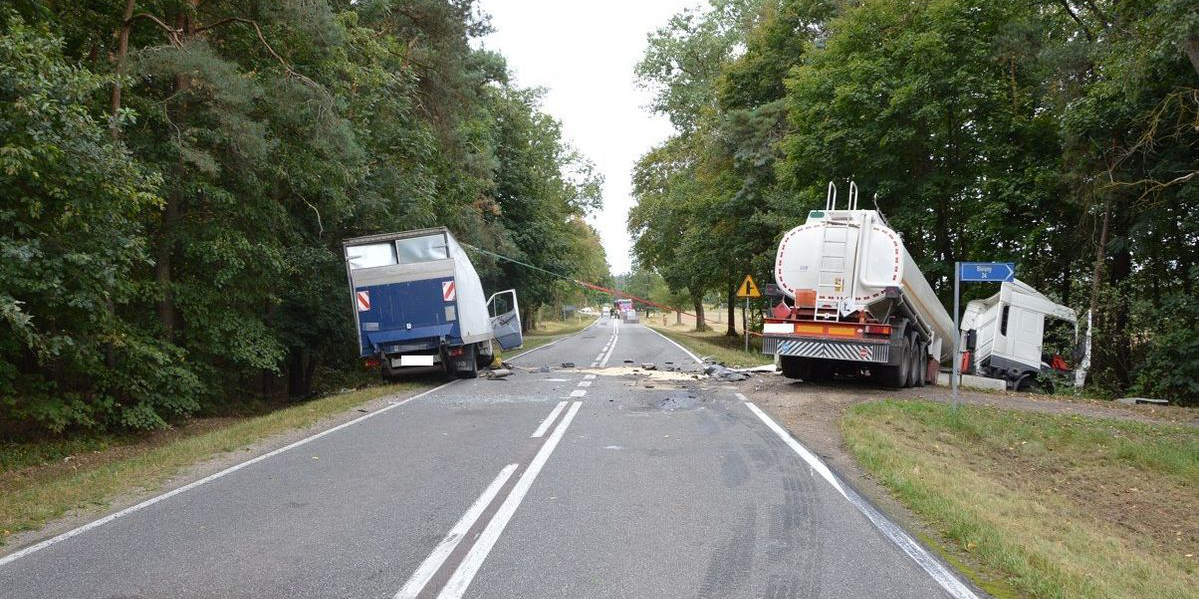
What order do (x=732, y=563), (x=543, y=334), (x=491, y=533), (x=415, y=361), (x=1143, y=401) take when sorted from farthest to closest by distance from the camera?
(x=543, y=334), (x=415, y=361), (x=1143, y=401), (x=491, y=533), (x=732, y=563)

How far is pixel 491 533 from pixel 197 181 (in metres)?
10.7

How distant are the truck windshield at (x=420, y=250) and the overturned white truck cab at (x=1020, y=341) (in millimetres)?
12284

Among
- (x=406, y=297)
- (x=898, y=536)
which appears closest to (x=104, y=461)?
(x=406, y=297)

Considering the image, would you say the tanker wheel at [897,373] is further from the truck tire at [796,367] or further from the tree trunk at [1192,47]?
the tree trunk at [1192,47]

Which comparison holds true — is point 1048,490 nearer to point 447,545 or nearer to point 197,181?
point 447,545

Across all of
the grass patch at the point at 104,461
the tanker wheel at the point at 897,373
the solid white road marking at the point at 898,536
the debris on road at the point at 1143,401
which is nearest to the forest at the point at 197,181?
the grass patch at the point at 104,461

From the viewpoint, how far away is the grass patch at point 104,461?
6.44m

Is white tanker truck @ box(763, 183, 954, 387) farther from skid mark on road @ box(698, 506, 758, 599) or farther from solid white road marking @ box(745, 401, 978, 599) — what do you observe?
skid mark on road @ box(698, 506, 758, 599)

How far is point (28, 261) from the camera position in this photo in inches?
338

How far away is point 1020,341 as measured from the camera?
1797 centimetres

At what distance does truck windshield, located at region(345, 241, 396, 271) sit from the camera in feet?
52.6

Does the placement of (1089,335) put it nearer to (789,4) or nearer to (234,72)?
(789,4)

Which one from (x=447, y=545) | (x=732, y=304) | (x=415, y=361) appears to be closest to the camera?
(x=447, y=545)

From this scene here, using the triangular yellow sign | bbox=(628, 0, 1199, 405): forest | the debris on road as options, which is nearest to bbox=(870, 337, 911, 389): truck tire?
the debris on road
